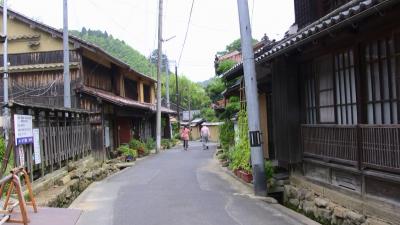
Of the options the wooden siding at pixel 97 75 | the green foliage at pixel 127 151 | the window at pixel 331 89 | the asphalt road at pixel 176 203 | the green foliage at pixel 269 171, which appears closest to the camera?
the asphalt road at pixel 176 203

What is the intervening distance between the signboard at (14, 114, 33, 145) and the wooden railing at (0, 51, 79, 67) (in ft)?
38.3

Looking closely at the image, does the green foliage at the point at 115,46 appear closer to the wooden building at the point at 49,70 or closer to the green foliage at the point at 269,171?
the wooden building at the point at 49,70

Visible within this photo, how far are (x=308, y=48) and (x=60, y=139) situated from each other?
29.8 feet

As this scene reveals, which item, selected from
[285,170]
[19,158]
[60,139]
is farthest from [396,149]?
[60,139]

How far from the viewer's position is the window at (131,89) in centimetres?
3509

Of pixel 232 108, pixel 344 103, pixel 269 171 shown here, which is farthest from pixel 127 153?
pixel 344 103

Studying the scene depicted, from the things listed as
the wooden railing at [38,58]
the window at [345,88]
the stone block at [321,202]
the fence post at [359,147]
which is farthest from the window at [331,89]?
the wooden railing at [38,58]

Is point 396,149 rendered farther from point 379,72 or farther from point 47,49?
point 47,49

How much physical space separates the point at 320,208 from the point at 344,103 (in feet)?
7.87

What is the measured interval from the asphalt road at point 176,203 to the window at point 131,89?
18.4m

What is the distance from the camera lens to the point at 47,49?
78.6 feet

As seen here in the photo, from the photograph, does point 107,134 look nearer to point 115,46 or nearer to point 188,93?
point 115,46

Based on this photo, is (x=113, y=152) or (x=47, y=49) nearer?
(x=47, y=49)

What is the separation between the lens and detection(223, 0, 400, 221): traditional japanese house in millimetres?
8016
